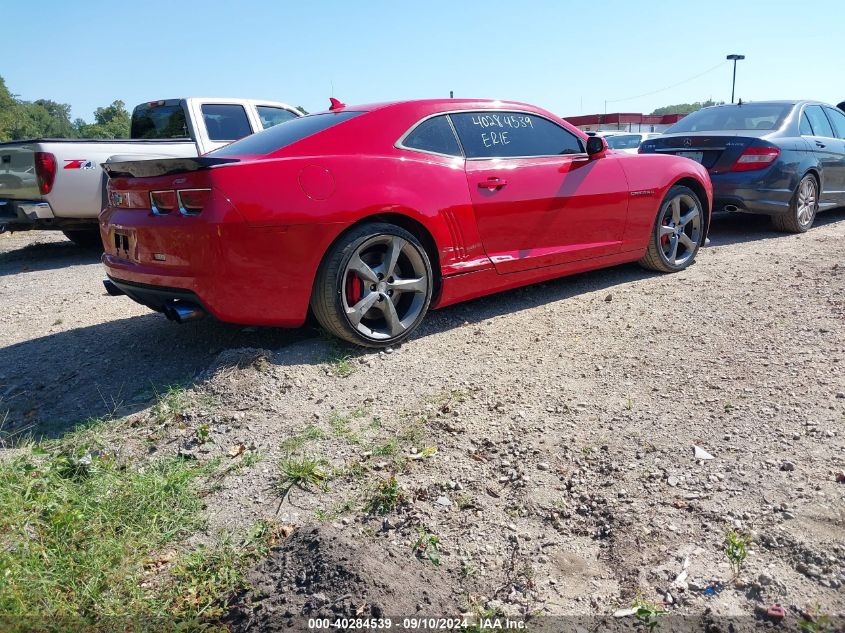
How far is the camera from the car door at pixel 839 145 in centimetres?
845

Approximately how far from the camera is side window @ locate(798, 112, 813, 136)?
26.2 ft

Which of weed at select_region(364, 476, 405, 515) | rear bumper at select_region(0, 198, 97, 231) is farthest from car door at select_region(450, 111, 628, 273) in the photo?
rear bumper at select_region(0, 198, 97, 231)

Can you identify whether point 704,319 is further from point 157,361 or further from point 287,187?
point 157,361

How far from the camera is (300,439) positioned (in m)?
3.29

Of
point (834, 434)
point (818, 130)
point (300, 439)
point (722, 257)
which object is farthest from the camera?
point (818, 130)

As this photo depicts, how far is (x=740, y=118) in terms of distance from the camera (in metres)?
8.16

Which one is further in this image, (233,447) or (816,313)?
(816,313)

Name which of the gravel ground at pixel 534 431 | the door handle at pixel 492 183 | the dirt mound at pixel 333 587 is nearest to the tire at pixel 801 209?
the gravel ground at pixel 534 431

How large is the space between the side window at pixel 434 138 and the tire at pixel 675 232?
6.92 feet

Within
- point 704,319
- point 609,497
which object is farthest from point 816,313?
point 609,497

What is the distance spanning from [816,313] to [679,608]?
3.12m

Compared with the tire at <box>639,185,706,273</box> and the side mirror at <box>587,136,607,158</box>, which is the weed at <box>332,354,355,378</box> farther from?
the tire at <box>639,185,706,273</box>

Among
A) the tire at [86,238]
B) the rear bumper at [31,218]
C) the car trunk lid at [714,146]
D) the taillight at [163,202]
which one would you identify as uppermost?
the taillight at [163,202]

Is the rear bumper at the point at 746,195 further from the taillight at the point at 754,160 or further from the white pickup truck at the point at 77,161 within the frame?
the white pickup truck at the point at 77,161
